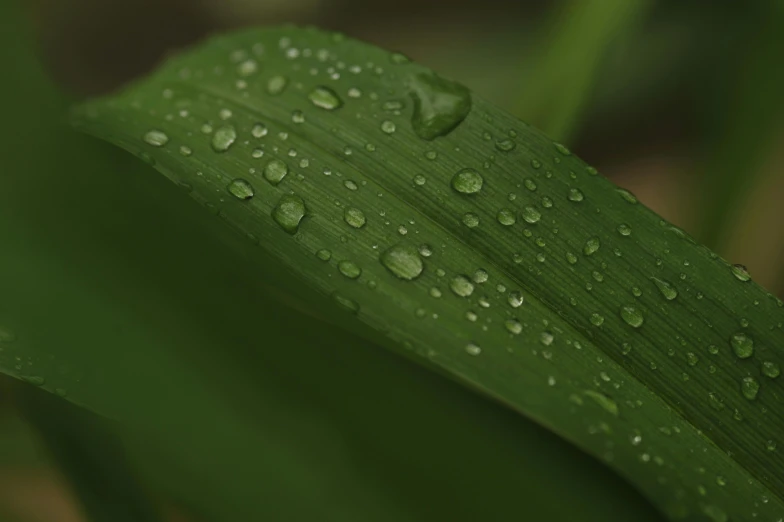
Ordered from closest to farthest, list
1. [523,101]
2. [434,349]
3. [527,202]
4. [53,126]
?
[434,349] → [527,202] → [53,126] → [523,101]

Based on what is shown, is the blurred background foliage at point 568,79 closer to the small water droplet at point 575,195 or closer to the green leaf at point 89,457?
the green leaf at point 89,457

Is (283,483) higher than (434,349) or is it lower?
lower

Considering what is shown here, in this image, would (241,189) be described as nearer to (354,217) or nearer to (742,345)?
(354,217)

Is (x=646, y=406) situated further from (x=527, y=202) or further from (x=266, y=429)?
(x=266, y=429)

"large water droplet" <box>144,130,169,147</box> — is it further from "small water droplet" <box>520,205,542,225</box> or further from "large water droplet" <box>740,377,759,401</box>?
"large water droplet" <box>740,377,759,401</box>

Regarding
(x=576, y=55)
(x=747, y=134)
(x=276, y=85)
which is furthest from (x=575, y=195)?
(x=747, y=134)

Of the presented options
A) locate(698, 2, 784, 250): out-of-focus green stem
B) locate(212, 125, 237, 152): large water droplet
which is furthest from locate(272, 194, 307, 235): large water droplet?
locate(698, 2, 784, 250): out-of-focus green stem

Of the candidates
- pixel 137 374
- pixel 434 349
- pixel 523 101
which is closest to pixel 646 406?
pixel 434 349
